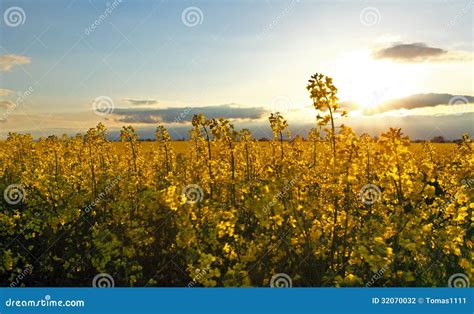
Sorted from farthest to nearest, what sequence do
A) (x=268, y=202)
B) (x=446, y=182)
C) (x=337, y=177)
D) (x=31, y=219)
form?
(x=446, y=182) < (x=31, y=219) < (x=337, y=177) < (x=268, y=202)

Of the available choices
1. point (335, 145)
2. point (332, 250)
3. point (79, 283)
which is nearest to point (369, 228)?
point (332, 250)

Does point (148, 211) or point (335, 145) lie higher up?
point (335, 145)

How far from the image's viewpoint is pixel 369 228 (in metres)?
6.09

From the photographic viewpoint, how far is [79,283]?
668 centimetres

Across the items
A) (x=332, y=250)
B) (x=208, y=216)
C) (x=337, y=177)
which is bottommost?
(x=332, y=250)

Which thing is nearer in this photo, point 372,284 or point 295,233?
point 372,284

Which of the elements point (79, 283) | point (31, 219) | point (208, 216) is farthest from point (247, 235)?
point (31, 219)

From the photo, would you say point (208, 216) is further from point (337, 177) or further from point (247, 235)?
point (337, 177)

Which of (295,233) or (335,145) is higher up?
(335,145)

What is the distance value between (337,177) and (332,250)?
82 cm

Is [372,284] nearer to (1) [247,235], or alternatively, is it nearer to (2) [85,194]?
(1) [247,235]

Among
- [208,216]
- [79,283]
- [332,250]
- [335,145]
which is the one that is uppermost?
[335,145]

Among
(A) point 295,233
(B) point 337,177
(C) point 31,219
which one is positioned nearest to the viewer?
(B) point 337,177

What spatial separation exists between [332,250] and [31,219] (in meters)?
4.24
